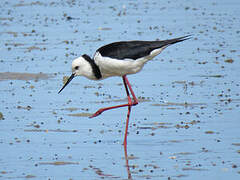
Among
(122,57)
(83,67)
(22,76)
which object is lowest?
(22,76)

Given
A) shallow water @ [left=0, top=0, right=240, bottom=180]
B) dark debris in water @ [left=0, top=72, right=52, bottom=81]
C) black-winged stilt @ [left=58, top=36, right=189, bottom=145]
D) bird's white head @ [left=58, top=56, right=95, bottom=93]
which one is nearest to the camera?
shallow water @ [left=0, top=0, right=240, bottom=180]

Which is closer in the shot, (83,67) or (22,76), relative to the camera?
(83,67)

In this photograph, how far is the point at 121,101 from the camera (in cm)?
1083

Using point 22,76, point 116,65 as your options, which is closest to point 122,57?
Result: point 116,65

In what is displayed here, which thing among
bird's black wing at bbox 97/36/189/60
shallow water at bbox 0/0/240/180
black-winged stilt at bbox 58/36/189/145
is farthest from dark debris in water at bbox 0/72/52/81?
bird's black wing at bbox 97/36/189/60

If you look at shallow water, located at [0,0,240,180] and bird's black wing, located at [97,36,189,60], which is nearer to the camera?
shallow water, located at [0,0,240,180]

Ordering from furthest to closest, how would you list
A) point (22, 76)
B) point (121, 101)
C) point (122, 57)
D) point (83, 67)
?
1. point (22, 76)
2. point (121, 101)
3. point (83, 67)
4. point (122, 57)

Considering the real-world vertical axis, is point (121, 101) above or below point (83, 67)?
below

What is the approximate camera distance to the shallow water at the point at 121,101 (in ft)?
25.1

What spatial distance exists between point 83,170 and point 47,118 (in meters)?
2.61

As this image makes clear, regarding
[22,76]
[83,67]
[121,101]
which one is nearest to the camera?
[83,67]

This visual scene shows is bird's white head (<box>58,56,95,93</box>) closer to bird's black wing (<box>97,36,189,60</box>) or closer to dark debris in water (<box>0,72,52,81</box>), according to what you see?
bird's black wing (<box>97,36,189,60</box>)

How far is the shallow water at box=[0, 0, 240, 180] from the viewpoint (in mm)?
7637

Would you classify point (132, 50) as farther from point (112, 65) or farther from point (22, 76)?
point (22, 76)
